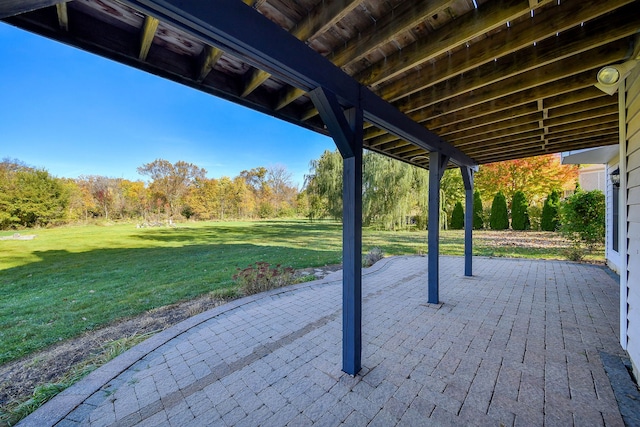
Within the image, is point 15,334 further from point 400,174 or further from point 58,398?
point 400,174

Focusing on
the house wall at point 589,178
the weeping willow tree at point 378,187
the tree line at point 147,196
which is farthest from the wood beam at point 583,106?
the tree line at point 147,196

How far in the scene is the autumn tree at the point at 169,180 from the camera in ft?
75.7

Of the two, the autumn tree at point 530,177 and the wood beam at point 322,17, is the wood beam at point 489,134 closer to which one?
the wood beam at point 322,17

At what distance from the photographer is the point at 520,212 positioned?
12.6m

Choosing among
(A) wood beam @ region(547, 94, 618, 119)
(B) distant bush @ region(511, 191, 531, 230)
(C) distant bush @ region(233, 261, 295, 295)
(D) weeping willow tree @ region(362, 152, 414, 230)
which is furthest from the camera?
(B) distant bush @ region(511, 191, 531, 230)

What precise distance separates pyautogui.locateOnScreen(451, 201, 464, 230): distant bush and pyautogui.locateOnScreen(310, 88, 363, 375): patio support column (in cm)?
1486

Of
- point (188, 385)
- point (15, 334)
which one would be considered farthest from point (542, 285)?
point (15, 334)

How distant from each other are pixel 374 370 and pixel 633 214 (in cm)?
227

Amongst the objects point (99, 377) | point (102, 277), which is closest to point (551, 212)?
point (99, 377)

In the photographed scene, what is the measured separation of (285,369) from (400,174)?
9.92 metres

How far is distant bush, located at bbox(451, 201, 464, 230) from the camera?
14578 mm

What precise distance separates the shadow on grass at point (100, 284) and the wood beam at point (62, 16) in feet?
10.1

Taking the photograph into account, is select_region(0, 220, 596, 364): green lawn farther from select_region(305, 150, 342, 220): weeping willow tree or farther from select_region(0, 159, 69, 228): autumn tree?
select_region(0, 159, 69, 228): autumn tree

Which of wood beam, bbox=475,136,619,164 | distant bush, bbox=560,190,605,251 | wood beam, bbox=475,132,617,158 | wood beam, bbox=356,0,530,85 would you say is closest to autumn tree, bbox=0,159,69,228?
wood beam, bbox=356,0,530,85
